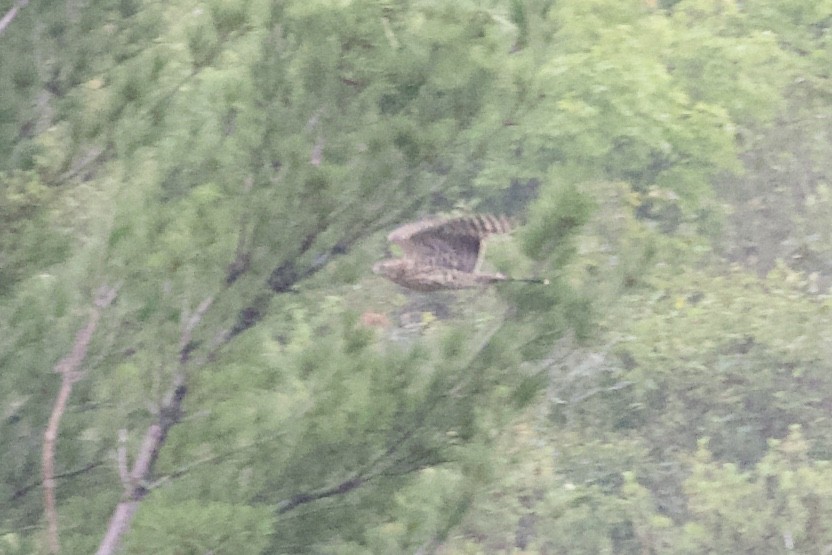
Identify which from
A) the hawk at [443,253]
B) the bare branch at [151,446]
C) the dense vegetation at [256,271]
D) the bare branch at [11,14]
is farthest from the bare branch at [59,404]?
the bare branch at [11,14]

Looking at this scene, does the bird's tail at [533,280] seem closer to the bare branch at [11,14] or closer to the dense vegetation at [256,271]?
the dense vegetation at [256,271]

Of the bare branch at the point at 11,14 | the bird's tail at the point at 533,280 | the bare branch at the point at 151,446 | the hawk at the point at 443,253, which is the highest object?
the bare branch at the point at 11,14

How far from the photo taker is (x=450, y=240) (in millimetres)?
1912

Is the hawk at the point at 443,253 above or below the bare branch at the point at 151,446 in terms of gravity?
above

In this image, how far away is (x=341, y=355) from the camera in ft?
6.08

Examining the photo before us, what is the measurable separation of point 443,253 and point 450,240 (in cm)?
3

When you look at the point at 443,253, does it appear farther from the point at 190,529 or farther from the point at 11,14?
the point at 11,14

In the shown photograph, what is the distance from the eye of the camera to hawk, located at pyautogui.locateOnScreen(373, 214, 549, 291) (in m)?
1.83

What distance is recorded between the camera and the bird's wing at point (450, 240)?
6.09 feet

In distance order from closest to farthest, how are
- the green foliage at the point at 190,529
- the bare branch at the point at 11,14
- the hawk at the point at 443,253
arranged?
the green foliage at the point at 190,529 < the hawk at the point at 443,253 < the bare branch at the point at 11,14

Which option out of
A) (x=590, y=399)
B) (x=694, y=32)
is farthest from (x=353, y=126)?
(x=694, y=32)

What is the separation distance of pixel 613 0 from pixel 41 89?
3822 millimetres

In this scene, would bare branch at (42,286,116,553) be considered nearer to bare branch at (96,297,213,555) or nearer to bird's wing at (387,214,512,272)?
bare branch at (96,297,213,555)

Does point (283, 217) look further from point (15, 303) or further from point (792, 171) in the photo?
point (792, 171)
